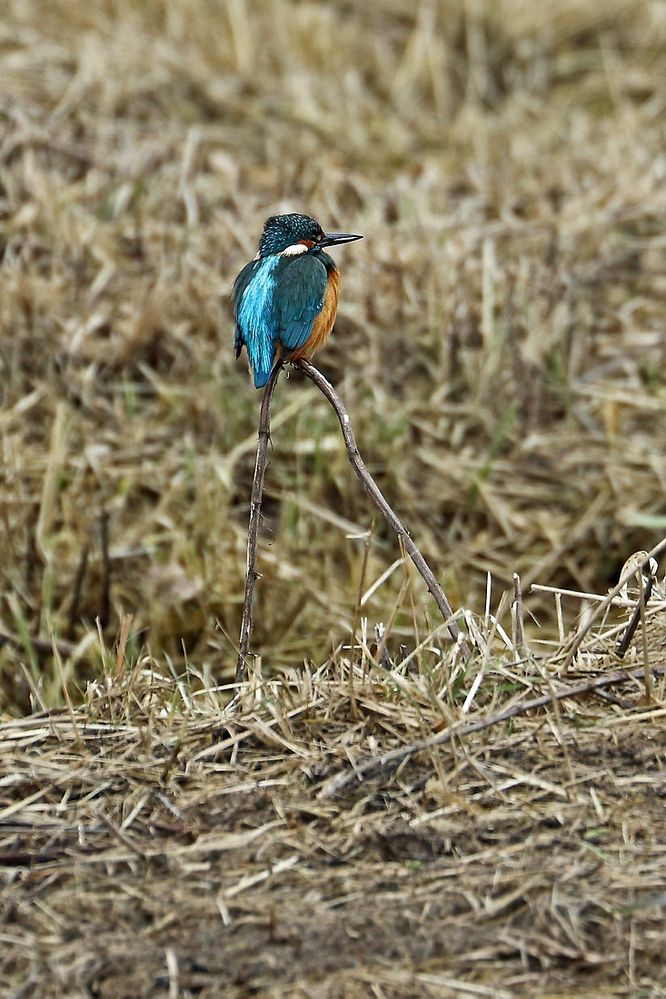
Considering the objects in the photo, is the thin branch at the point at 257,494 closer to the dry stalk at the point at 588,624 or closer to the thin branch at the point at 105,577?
the dry stalk at the point at 588,624

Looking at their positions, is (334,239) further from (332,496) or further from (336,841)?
(332,496)

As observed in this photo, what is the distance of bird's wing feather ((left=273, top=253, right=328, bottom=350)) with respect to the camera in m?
2.73

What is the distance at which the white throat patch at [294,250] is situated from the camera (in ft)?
9.47

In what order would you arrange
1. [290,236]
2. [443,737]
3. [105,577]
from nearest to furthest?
[443,737] < [290,236] < [105,577]

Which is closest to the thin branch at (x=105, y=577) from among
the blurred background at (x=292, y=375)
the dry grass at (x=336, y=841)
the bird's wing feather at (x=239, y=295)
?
the blurred background at (x=292, y=375)

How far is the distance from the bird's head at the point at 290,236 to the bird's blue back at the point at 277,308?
0.29ft

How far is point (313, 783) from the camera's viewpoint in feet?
8.36

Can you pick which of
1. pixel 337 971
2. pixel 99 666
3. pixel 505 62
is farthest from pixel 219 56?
pixel 337 971

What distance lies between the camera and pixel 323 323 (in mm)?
2809

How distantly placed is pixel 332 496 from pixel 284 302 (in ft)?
7.02

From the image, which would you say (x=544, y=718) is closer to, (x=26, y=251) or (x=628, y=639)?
(x=628, y=639)

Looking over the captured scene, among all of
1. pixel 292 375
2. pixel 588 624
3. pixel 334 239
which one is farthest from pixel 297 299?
pixel 292 375

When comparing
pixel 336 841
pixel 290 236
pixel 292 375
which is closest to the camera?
pixel 336 841

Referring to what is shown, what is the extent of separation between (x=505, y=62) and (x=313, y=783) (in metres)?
6.23
